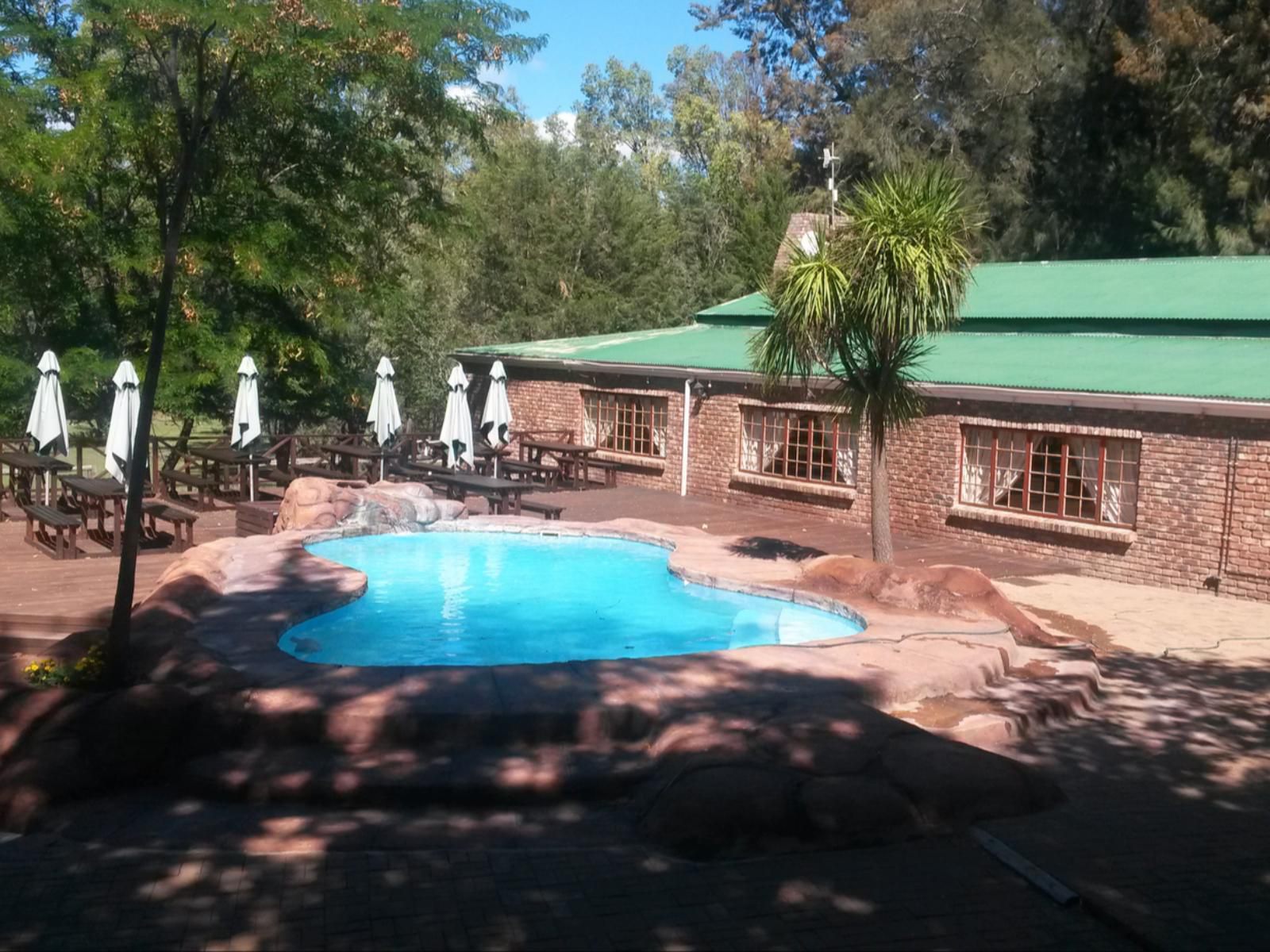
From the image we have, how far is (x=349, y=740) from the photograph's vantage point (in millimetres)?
7016

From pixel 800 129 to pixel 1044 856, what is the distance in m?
40.2

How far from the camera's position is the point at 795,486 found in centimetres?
1869

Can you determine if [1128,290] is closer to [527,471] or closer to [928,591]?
[928,591]

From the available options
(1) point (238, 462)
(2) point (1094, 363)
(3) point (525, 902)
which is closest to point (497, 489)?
(1) point (238, 462)

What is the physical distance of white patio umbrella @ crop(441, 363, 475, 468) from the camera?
18.3 m

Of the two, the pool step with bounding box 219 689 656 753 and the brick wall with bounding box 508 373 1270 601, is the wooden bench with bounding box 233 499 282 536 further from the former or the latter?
the pool step with bounding box 219 689 656 753

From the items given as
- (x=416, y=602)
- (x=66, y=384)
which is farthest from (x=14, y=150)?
(x=416, y=602)

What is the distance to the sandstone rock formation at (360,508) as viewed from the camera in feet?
48.6

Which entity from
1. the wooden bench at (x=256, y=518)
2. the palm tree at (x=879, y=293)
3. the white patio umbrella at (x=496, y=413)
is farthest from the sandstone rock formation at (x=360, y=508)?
the palm tree at (x=879, y=293)

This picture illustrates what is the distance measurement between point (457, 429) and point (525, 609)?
6328 mm

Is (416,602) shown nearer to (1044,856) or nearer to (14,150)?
(1044,856)

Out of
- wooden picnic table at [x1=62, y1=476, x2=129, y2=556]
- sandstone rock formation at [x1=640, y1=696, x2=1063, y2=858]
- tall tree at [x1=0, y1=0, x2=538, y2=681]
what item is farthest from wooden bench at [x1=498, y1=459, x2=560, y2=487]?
sandstone rock formation at [x1=640, y1=696, x2=1063, y2=858]

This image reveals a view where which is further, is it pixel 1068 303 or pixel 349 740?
pixel 1068 303

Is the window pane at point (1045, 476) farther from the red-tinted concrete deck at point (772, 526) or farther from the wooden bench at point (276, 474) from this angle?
the wooden bench at point (276, 474)
